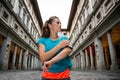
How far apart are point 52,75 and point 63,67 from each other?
5.5 inches

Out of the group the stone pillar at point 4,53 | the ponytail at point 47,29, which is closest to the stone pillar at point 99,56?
the stone pillar at point 4,53

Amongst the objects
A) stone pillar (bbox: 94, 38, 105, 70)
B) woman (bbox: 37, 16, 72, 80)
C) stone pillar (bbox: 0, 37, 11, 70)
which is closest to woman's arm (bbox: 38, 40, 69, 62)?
woman (bbox: 37, 16, 72, 80)

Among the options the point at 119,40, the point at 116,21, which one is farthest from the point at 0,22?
the point at 119,40

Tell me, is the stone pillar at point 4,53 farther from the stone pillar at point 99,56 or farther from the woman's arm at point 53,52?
the woman's arm at point 53,52

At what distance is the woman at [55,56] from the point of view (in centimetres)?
117

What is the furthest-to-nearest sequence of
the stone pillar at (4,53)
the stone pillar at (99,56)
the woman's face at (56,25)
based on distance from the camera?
the stone pillar at (99,56) → the stone pillar at (4,53) → the woman's face at (56,25)

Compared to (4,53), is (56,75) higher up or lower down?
lower down

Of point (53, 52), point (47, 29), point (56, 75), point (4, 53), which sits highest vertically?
point (4, 53)

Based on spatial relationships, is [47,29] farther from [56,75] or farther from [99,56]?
[99,56]

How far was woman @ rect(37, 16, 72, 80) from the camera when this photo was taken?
3.84 feet

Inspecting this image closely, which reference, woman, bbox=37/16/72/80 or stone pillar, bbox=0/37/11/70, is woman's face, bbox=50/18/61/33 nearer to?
woman, bbox=37/16/72/80

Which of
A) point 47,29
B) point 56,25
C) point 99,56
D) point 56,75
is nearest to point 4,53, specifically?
point 99,56

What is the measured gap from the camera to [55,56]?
1.21m

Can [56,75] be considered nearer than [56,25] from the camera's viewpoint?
Yes
